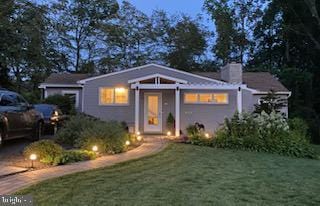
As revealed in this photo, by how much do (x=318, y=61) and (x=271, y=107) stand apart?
18496 millimetres

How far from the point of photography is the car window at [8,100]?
11055 millimetres

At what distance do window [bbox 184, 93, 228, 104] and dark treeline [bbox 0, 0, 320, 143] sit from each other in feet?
40.3

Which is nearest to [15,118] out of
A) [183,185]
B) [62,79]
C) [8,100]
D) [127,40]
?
[8,100]

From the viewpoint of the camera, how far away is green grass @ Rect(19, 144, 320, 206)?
6.04 metres

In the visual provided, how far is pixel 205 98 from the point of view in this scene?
74.4ft

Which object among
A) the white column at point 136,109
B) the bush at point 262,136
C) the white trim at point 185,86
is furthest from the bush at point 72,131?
the white trim at point 185,86

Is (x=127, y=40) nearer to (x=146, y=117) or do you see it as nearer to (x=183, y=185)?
(x=146, y=117)

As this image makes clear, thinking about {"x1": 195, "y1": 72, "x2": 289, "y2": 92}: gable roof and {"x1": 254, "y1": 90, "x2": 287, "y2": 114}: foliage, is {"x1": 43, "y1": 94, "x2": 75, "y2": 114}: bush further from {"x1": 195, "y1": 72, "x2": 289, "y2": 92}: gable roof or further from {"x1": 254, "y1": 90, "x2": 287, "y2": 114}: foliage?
{"x1": 254, "y1": 90, "x2": 287, "y2": 114}: foliage

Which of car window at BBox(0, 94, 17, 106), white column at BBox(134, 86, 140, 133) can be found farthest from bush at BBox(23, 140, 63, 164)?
white column at BBox(134, 86, 140, 133)

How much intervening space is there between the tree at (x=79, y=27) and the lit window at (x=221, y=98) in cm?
1947

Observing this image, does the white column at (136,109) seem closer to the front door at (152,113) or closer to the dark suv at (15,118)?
the front door at (152,113)

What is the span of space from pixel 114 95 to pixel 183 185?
52.1 ft

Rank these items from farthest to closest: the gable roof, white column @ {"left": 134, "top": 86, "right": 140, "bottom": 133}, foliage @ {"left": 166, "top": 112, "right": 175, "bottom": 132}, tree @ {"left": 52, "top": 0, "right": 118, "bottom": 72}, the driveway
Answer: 1. tree @ {"left": 52, "top": 0, "right": 118, "bottom": 72}
2. the gable roof
3. foliage @ {"left": 166, "top": 112, "right": 175, "bottom": 132}
4. white column @ {"left": 134, "top": 86, "right": 140, "bottom": 133}
5. the driveway

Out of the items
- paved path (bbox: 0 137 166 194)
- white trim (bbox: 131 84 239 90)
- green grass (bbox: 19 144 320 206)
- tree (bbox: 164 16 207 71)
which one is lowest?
green grass (bbox: 19 144 320 206)
